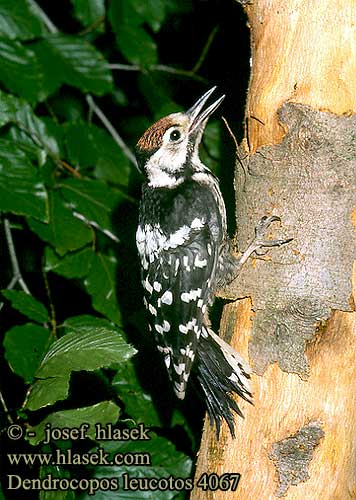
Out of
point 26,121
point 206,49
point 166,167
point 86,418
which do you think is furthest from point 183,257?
point 206,49

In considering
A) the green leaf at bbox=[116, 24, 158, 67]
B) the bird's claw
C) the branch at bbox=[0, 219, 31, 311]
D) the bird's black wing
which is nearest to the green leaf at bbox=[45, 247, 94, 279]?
the branch at bbox=[0, 219, 31, 311]

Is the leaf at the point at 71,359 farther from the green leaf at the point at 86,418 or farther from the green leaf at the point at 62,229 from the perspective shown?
the green leaf at the point at 62,229

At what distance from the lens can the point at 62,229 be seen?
9.03 ft

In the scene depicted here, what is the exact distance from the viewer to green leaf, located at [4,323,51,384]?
2.50 m

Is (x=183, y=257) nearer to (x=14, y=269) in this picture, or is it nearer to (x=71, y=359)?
(x=71, y=359)

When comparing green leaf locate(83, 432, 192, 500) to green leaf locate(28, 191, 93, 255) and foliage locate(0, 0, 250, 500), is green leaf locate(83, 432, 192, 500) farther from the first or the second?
green leaf locate(28, 191, 93, 255)

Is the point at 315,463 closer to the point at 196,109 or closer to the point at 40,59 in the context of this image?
the point at 196,109

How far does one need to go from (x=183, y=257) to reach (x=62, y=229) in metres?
0.54

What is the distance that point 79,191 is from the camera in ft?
9.46

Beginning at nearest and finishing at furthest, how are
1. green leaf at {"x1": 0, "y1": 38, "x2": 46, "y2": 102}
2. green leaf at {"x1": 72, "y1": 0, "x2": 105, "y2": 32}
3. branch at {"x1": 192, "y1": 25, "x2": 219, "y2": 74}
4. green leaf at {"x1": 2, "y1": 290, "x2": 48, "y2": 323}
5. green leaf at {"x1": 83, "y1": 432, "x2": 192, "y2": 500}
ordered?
green leaf at {"x1": 83, "y1": 432, "x2": 192, "y2": 500} < green leaf at {"x1": 2, "y1": 290, "x2": 48, "y2": 323} < green leaf at {"x1": 0, "y1": 38, "x2": 46, "y2": 102} < green leaf at {"x1": 72, "y1": 0, "x2": 105, "y2": 32} < branch at {"x1": 192, "y1": 25, "x2": 219, "y2": 74}

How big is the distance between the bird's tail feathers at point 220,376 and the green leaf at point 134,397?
0.31 metres

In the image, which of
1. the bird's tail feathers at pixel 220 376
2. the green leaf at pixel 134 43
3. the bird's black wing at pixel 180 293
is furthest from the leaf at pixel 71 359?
the green leaf at pixel 134 43

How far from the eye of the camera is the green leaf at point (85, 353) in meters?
1.92

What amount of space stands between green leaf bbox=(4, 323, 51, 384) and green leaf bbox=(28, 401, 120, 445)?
0.60 meters
